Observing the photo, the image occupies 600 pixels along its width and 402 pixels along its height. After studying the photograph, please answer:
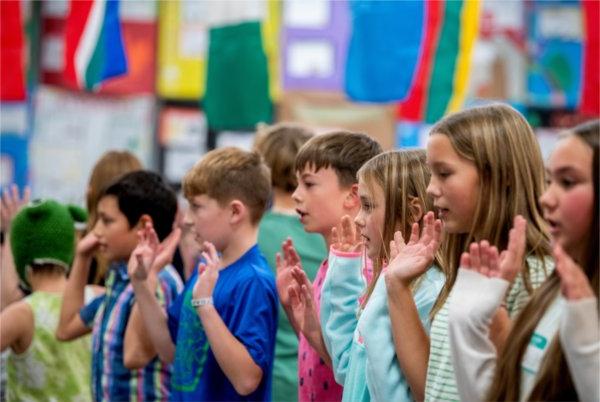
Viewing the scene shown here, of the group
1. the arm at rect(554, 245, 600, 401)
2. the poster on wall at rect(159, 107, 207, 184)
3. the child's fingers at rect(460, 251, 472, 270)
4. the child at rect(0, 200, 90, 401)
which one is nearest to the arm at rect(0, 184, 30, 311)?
the child at rect(0, 200, 90, 401)

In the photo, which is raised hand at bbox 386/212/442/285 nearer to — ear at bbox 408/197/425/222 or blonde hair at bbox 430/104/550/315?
blonde hair at bbox 430/104/550/315

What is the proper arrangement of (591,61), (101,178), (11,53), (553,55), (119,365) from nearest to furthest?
(119,365), (101,178), (591,61), (11,53), (553,55)

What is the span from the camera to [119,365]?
14.5ft

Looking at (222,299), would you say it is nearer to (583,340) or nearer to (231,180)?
(231,180)

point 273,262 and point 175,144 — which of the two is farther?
point 175,144

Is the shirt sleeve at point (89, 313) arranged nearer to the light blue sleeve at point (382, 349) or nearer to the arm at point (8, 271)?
the arm at point (8, 271)

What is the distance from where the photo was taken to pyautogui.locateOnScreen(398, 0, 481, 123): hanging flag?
22.5ft

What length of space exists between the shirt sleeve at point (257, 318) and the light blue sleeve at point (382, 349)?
2.86 feet

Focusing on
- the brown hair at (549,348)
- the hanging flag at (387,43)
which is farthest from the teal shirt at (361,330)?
the hanging flag at (387,43)

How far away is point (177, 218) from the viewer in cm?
481

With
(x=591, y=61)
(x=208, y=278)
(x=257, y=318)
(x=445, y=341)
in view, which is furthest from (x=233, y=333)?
(x=591, y=61)

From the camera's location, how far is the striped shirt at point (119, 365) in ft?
14.5

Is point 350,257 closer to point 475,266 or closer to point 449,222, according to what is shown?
point 449,222

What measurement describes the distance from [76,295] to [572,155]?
2.79 meters
